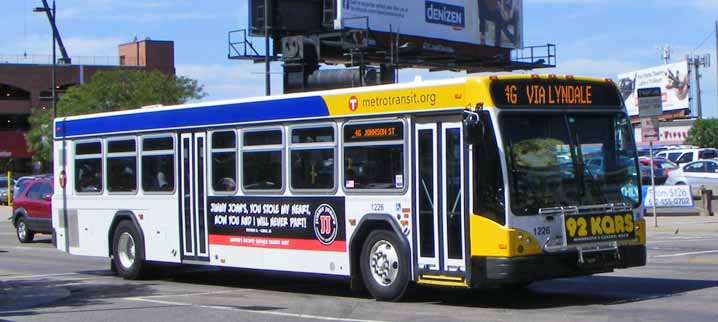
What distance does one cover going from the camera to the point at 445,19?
58.1 meters

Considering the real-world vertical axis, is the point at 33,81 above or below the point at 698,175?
above

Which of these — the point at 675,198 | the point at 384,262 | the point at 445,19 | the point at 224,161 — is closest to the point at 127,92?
the point at 445,19

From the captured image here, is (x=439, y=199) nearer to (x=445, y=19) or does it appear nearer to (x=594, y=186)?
(x=594, y=186)

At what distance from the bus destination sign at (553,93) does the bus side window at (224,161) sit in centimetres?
505

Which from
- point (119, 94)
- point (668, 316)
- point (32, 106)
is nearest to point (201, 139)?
point (668, 316)

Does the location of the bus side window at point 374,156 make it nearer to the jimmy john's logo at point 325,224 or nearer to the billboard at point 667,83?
the jimmy john's logo at point 325,224

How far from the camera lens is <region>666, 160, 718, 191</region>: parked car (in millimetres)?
41094

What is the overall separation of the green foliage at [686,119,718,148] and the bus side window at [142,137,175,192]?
245 ft

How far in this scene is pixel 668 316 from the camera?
11.4 meters

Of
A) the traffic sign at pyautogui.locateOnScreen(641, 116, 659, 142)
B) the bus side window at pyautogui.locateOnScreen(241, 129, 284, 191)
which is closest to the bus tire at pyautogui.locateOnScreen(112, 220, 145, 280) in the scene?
the bus side window at pyautogui.locateOnScreen(241, 129, 284, 191)

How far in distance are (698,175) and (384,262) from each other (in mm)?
30991

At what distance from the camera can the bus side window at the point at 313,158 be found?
14.3 metres

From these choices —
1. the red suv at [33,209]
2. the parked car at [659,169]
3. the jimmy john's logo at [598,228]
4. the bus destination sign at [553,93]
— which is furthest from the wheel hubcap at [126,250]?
the parked car at [659,169]

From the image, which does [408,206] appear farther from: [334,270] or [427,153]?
[334,270]
